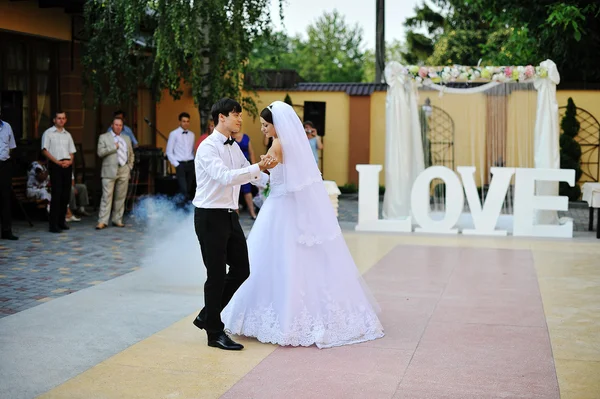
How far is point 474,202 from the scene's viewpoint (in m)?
13.6

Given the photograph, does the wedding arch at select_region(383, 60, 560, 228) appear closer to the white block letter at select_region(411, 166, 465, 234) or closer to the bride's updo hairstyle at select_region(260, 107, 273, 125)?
the white block letter at select_region(411, 166, 465, 234)

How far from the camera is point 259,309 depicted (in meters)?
6.59

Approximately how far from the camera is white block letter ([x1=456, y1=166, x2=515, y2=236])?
13391mm

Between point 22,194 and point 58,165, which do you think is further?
point 22,194

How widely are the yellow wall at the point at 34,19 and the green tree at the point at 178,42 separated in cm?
66

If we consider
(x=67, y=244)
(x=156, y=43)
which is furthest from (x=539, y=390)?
(x=156, y=43)

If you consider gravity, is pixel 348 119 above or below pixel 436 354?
above

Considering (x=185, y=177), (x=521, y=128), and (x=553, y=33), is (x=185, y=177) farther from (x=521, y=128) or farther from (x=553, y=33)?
(x=553, y=33)

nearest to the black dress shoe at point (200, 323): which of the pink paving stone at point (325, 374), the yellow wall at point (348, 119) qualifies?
the pink paving stone at point (325, 374)

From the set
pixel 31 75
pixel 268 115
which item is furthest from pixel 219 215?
pixel 31 75

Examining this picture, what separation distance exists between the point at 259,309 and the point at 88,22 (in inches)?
386

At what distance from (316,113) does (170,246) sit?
9.05m

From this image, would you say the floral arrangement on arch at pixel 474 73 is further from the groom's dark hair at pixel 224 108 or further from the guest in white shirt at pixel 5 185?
the groom's dark hair at pixel 224 108

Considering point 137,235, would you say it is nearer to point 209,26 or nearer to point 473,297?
point 209,26
